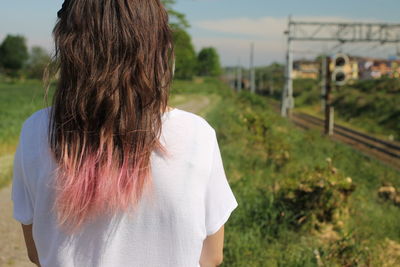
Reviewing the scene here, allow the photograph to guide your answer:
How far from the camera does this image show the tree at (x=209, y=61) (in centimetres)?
10647

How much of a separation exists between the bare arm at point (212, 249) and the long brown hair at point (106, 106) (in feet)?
0.97

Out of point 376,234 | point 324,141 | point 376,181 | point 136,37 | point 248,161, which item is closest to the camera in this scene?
point 136,37

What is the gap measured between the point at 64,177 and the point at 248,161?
7.42 metres

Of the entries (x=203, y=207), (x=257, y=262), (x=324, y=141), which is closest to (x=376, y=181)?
(x=324, y=141)

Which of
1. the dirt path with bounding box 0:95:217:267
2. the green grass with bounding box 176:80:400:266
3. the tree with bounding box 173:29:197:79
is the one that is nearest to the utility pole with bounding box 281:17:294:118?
the tree with bounding box 173:29:197:79

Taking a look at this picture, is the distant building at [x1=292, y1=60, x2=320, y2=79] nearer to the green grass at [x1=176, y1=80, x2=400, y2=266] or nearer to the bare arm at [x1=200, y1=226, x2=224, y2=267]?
the green grass at [x1=176, y1=80, x2=400, y2=266]

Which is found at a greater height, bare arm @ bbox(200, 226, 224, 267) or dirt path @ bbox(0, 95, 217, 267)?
bare arm @ bbox(200, 226, 224, 267)

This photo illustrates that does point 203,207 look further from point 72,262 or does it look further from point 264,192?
point 264,192

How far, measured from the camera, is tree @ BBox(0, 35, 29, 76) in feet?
286

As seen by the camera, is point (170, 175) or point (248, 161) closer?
point (170, 175)

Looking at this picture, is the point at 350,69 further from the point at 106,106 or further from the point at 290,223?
the point at 106,106

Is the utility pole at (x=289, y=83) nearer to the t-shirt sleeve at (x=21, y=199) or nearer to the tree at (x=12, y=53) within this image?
the t-shirt sleeve at (x=21, y=199)

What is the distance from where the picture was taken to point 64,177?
4.25 ft

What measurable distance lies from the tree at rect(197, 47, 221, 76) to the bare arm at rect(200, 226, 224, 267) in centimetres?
10361
